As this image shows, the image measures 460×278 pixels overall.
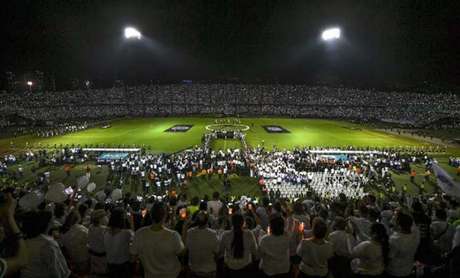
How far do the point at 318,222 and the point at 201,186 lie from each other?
1870cm

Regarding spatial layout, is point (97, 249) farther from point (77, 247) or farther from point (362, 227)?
point (362, 227)

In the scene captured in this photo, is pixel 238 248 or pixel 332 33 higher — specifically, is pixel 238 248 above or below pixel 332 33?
below

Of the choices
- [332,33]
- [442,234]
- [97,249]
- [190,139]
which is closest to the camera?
[97,249]

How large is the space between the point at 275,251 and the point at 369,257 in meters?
1.51

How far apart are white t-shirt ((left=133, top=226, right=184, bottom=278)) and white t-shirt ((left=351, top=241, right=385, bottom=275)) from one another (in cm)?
284

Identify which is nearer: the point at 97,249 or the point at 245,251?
the point at 245,251

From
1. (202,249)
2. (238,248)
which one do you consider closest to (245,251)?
(238,248)

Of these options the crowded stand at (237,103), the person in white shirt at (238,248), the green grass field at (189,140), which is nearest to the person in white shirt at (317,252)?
the person in white shirt at (238,248)

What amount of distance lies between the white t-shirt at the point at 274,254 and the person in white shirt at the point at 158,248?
131cm

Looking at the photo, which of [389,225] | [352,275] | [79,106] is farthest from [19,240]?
[79,106]

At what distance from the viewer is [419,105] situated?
266 ft

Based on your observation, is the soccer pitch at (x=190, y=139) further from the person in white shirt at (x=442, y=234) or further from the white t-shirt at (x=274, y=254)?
the white t-shirt at (x=274, y=254)

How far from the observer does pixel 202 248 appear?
501cm

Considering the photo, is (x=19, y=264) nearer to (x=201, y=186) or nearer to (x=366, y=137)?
(x=201, y=186)
